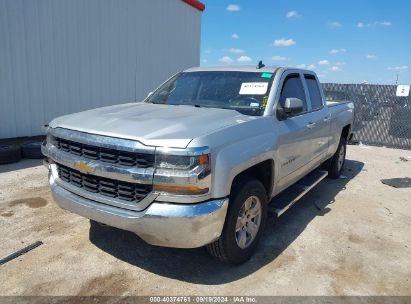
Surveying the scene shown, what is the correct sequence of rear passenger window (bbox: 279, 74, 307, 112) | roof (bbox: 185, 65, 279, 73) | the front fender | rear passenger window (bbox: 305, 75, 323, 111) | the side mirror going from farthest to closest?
rear passenger window (bbox: 305, 75, 323, 111) → roof (bbox: 185, 65, 279, 73) → rear passenger window (bbox: 279, 74, 307, 112) → the side mirror → the front fender

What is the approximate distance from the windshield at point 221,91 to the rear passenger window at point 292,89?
23 centimetres

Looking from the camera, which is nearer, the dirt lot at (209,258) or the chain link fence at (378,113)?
the dirt lot at (209,258)

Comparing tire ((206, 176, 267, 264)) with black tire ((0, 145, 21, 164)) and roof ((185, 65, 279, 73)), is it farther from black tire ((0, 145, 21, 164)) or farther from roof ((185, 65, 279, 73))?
black tire ((0, 145, 21, 164))

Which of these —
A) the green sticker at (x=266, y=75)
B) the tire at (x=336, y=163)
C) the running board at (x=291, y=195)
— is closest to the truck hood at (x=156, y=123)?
the green sticker at (x=266, y=75)

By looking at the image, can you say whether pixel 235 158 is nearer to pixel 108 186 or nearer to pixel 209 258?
pixel 108 186

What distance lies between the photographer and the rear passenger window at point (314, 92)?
4.99 m

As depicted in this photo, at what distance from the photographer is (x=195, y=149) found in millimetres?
2600

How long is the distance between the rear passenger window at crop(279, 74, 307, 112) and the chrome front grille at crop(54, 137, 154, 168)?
5.93ft

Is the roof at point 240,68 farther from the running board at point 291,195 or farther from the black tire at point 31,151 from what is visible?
the black tire at point 31,151

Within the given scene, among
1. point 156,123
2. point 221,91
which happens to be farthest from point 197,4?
point 156,123

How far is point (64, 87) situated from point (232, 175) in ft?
24.2

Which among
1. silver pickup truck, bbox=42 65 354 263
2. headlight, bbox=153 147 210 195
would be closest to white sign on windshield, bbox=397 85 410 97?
silver pickup truck, bbox=42 65 354 263

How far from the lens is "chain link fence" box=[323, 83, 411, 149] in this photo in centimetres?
1131

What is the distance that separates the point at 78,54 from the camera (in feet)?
29.9
